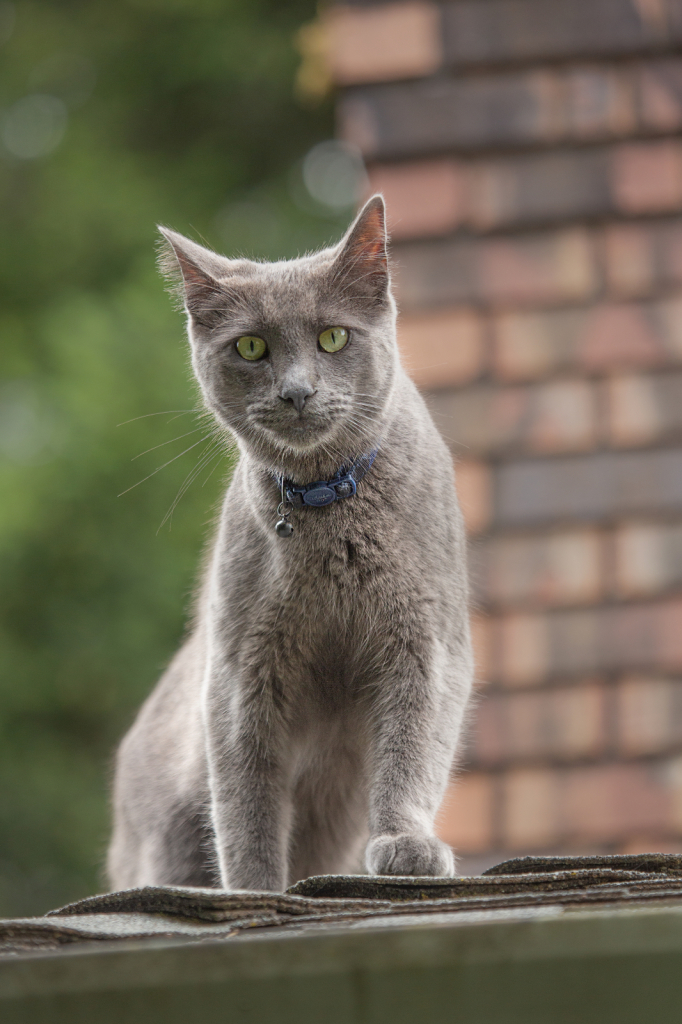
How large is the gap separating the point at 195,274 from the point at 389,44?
1.36 metres

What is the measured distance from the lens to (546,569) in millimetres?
2891

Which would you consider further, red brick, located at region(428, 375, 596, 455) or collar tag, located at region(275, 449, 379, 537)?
red brick, located at region(428, 375, 596, 455)

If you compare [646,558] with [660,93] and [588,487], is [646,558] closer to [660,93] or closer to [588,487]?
[588,487]

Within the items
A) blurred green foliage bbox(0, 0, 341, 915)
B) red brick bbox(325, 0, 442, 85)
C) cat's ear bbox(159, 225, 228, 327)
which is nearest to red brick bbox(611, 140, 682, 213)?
red brick bbox(325, 0, 442, 85)

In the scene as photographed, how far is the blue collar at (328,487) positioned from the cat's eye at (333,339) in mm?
176

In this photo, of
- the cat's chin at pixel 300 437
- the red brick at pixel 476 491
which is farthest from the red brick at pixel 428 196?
the cat's chin at pixel 300 437

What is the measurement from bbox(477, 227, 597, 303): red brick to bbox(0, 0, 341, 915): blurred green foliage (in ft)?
6.21

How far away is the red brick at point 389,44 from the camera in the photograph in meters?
2.90

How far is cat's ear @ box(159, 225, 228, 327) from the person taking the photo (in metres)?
1.86

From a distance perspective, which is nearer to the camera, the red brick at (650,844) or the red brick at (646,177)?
the red brick at (650,844)

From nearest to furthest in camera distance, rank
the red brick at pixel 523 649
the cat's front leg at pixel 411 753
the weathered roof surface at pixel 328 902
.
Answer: the weathered roof surface at pixel 328 902 < the cat's front leg at pixel 411 753 < the red brick at pixel 523 649

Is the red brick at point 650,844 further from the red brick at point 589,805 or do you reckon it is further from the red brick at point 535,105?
the red brick at point 535,105

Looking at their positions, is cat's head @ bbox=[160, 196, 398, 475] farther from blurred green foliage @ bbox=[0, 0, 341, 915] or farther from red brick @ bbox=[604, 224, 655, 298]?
blurred green foliage @ bbox=[0, 0, 341, 915]

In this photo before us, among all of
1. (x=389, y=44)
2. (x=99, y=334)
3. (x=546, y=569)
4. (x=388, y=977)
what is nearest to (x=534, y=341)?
(x=546, y=569)
